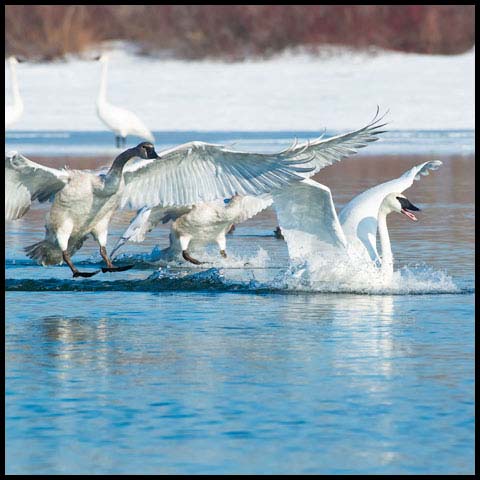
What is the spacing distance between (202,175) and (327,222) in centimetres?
91

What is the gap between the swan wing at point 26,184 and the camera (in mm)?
10117

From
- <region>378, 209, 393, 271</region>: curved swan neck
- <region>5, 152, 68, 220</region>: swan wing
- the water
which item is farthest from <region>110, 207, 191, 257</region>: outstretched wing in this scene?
<region>378, 209, 393, 271</region>: curved swan neck

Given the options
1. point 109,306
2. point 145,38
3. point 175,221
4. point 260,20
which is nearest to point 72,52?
point 145,38

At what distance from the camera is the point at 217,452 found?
19.5 ft

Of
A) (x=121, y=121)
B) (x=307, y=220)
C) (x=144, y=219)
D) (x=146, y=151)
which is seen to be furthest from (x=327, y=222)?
(x=121, y=121)

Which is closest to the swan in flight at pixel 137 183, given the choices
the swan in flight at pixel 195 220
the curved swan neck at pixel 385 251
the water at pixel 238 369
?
the water at pixel 238 369

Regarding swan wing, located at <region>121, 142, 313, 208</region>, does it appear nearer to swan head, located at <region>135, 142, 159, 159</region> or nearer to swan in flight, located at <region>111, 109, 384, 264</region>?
swan head, located at <region>135, 142, 159, 159</region>

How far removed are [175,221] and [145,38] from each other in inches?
926

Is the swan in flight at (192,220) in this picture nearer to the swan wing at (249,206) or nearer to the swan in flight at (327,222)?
the swan wing at (249,206)

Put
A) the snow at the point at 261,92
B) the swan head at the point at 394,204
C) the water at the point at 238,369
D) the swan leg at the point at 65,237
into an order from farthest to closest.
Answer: the snow at the point at 261,92 < the swan head at the point at 394,204 < the swan leg at the point at 65,237 < the water at the point at 238,369

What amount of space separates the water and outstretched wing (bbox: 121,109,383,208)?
55 centimetres

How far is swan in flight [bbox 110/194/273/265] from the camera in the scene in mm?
11586

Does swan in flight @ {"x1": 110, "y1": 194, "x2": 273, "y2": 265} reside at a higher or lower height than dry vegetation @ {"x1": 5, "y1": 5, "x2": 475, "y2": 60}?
lower

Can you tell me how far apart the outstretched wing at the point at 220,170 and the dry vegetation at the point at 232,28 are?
22.8 metres
